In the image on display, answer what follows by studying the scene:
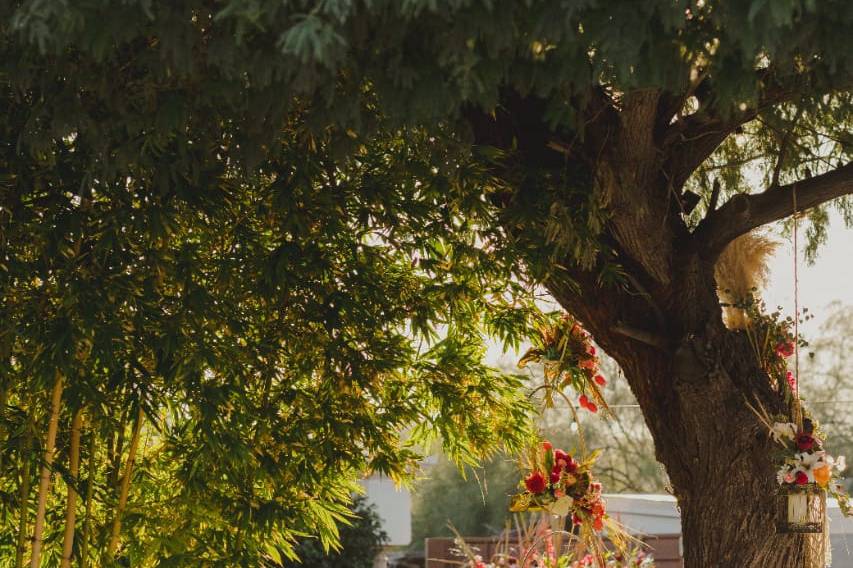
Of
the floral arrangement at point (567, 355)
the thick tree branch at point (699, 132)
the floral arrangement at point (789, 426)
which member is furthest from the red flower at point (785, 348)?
the floral arrangement at point (567, 355)

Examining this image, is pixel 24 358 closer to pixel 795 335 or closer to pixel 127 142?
pixel 127 142

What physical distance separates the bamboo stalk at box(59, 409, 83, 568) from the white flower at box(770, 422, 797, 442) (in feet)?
7.07

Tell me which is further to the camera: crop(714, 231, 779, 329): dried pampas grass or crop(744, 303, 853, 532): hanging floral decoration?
crop(714, 231, 779, 329): dried pampas grass

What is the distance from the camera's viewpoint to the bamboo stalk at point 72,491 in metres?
3.41

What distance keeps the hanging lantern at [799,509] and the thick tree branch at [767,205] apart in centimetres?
80

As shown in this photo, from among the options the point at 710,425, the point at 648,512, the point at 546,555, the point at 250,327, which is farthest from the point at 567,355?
the point at 648,512

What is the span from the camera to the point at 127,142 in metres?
2.59

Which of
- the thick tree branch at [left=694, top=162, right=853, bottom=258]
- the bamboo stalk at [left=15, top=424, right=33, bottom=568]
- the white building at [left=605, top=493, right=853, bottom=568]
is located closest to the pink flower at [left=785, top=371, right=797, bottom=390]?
the thick tree branch at [left=694, top=162, right=853, bottom=258]

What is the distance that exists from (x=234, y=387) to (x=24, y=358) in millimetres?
725

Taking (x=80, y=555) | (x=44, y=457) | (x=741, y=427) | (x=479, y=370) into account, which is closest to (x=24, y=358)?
(x=44, y=457)

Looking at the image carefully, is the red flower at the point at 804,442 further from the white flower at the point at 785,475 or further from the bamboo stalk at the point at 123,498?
the bamboo stalk at the point at 123,498

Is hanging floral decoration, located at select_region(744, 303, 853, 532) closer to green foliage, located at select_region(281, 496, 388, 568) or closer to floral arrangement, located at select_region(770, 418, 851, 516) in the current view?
floral arrangement, located at select_region(770, 418, 851, 516)

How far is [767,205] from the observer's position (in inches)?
135

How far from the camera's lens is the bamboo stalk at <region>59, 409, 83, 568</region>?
341cm
